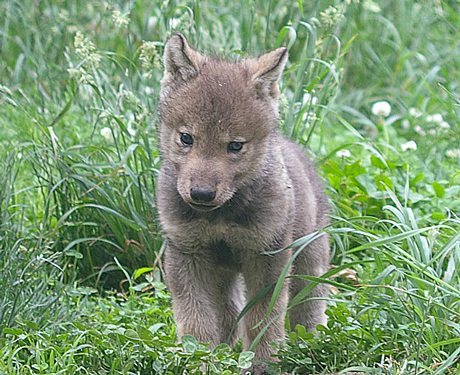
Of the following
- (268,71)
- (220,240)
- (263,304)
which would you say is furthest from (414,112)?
(220,240)

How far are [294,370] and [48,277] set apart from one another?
1541 millimetres

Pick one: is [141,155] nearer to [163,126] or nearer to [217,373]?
[163,126]

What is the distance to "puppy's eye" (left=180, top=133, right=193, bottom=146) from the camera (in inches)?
139

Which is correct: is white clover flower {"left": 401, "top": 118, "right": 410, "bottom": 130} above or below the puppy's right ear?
below

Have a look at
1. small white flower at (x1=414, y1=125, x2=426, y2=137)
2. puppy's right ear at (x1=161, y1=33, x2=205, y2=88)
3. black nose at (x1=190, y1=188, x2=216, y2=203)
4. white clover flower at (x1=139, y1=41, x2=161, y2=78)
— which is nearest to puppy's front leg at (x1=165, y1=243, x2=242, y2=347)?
black nose at (x1=190, y1=188, x2=216, y2=203)

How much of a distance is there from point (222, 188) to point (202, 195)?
0.47 ft

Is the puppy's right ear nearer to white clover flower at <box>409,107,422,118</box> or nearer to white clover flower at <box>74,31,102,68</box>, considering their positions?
white clover flower at <box>74,31,102,68</box>

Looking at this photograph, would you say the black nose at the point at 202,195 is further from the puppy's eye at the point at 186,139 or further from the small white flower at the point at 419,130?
the small white flower at the point at 419,130

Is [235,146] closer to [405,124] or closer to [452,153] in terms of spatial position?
[452,153]

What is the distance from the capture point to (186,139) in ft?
11.6

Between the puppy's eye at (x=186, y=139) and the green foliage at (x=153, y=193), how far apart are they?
839 mm

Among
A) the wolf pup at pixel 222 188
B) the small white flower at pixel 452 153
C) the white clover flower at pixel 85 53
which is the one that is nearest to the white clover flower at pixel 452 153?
the small white flower at pixel 452 153

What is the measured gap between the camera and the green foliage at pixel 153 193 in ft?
11.5

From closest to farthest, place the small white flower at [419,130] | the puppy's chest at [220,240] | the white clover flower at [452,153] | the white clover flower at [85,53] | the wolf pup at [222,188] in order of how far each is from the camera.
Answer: the wolf pup at [222,188] < the puppy's chest at [220,240] < the white clover flower at [85,53] < the white clover flower at [452,153] < the small white flower at [419,130]
